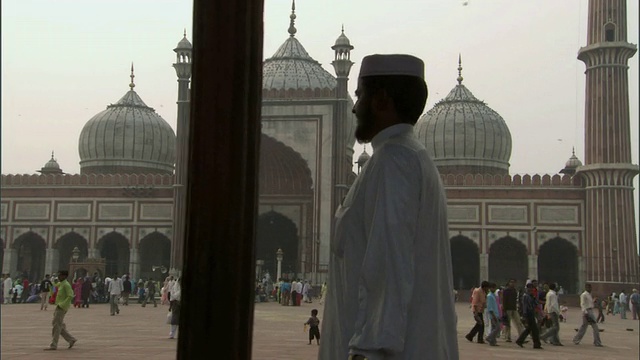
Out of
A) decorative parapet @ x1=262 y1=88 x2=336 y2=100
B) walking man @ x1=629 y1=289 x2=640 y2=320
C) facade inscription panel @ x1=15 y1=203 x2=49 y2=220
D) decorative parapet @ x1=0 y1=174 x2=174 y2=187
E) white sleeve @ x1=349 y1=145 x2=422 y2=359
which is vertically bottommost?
walking man @ x1=629 y1=289 x2=640 y2=320

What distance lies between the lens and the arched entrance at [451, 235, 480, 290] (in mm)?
23750

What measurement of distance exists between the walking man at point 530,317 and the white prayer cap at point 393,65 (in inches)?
262

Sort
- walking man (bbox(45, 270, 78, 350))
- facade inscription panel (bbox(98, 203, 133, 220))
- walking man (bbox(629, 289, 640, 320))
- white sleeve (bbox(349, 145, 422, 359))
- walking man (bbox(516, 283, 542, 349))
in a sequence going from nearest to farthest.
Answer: white sleeve (bbox(349, 145, 422, 359)) < walking man (bbox(45, 270, 78, 350)) < walking man (bbox(516, 283, 542, 349)) < walking man (bbox(629, 289, 640, 320)) < facade inscription panel (bbox(98, 203, 133, 220))

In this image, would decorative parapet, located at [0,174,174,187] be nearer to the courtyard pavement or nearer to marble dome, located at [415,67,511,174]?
marble dome, located at [415,67,511,174]

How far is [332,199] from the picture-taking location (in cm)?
2189

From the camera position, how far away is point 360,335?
1022mm

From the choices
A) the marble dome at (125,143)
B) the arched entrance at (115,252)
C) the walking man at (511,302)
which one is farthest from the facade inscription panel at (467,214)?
the walking man at (511,302)

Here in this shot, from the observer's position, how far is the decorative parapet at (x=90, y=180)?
2394 cm

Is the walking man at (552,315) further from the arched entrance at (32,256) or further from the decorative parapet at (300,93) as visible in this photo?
the arched entrance at (32,256)

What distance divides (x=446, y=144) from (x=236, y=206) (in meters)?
25.8

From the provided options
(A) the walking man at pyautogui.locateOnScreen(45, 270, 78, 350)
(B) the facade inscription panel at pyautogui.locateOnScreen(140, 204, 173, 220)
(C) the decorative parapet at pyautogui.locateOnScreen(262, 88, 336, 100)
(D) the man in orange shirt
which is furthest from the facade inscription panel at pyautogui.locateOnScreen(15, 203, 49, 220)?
(D) the man in orange shirt

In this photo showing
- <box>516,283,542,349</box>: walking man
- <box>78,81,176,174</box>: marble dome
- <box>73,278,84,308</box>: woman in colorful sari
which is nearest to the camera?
<box>516,283,542,349</box>: walking man

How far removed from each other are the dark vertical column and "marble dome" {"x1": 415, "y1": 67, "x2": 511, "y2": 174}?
989 inches

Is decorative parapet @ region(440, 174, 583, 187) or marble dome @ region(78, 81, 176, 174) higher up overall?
marble dome @ region(78, 81, 176, 174)
